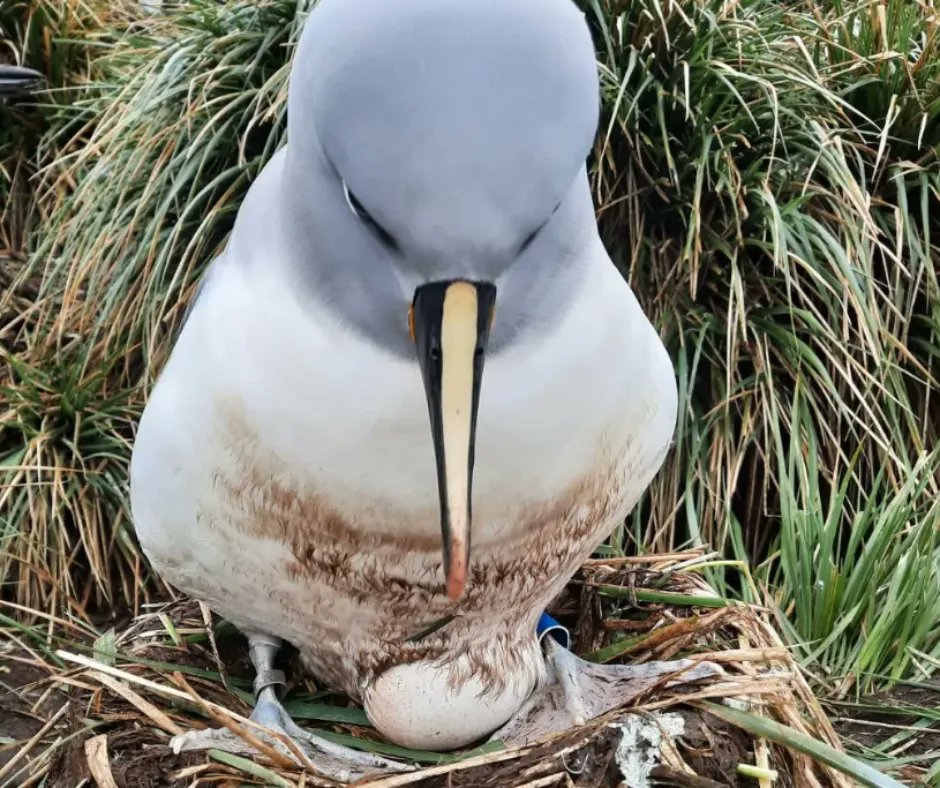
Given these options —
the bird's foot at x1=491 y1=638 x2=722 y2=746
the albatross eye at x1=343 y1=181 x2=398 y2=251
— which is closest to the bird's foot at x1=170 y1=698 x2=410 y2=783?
the bird's foot at x1=491 y1=638 x2=722 y2=746

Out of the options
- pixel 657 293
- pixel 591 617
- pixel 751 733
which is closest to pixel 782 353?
pixel 657 293

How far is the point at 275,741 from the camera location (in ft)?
4.04

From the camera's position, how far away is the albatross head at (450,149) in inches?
28.7

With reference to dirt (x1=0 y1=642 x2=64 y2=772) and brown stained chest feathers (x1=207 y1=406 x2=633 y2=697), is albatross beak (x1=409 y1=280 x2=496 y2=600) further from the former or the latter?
dirt (x1=0 y1=642 x2=64 y2=772)

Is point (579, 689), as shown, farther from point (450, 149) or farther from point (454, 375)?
point (450, 149)

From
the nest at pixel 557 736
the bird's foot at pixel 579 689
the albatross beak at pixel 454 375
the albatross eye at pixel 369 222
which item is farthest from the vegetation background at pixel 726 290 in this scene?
the albatross eye at pixel 369 222

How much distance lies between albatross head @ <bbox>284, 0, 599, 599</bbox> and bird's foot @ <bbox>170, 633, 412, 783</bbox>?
0.45 metres

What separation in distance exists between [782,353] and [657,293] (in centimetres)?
28

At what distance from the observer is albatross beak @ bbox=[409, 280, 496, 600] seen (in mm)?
784

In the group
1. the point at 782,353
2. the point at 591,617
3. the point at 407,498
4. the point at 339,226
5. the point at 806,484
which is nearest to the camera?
the point at 339,226

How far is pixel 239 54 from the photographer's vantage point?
2467 mm

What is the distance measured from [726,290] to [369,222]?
4.85ft

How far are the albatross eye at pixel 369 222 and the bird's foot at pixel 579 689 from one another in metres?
0.71

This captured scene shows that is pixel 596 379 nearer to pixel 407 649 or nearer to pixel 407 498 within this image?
pixel 407 498
